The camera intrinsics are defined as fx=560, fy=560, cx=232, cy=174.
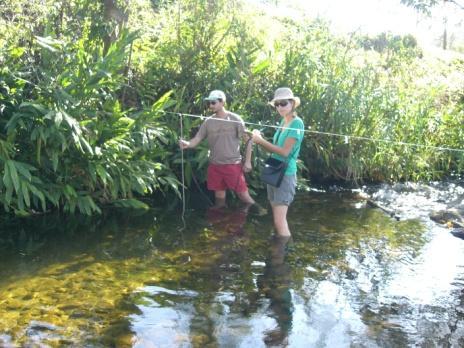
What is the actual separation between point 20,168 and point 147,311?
2.71 m

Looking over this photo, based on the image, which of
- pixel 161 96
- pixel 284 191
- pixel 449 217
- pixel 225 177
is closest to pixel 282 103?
pixel 284 191

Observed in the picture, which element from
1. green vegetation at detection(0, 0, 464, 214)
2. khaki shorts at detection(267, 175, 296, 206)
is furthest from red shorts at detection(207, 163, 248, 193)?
khaki shorts at detection(267, 175, 296, 206)

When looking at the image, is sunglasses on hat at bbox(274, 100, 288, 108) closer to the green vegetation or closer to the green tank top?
the green tank top

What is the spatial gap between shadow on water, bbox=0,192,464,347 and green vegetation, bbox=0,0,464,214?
702 millimetres

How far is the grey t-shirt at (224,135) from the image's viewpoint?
7.51 m

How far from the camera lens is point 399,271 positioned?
236 inches

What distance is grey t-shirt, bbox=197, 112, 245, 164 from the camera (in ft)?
24.6

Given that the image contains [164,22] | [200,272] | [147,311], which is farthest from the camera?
[164,22]

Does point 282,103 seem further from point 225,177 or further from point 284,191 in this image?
point 225,177

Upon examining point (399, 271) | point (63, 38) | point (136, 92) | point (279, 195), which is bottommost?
point (399, 271)

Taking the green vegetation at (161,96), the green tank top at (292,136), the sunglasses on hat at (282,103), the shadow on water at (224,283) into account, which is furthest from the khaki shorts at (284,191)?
the green vegetation at (161,96)

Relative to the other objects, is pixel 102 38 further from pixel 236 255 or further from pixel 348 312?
pixel 348 312

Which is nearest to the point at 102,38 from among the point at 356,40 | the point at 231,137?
the point at 231,137

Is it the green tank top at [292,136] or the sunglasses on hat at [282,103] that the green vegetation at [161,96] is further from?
the sunglasses on hat at [282,103]
